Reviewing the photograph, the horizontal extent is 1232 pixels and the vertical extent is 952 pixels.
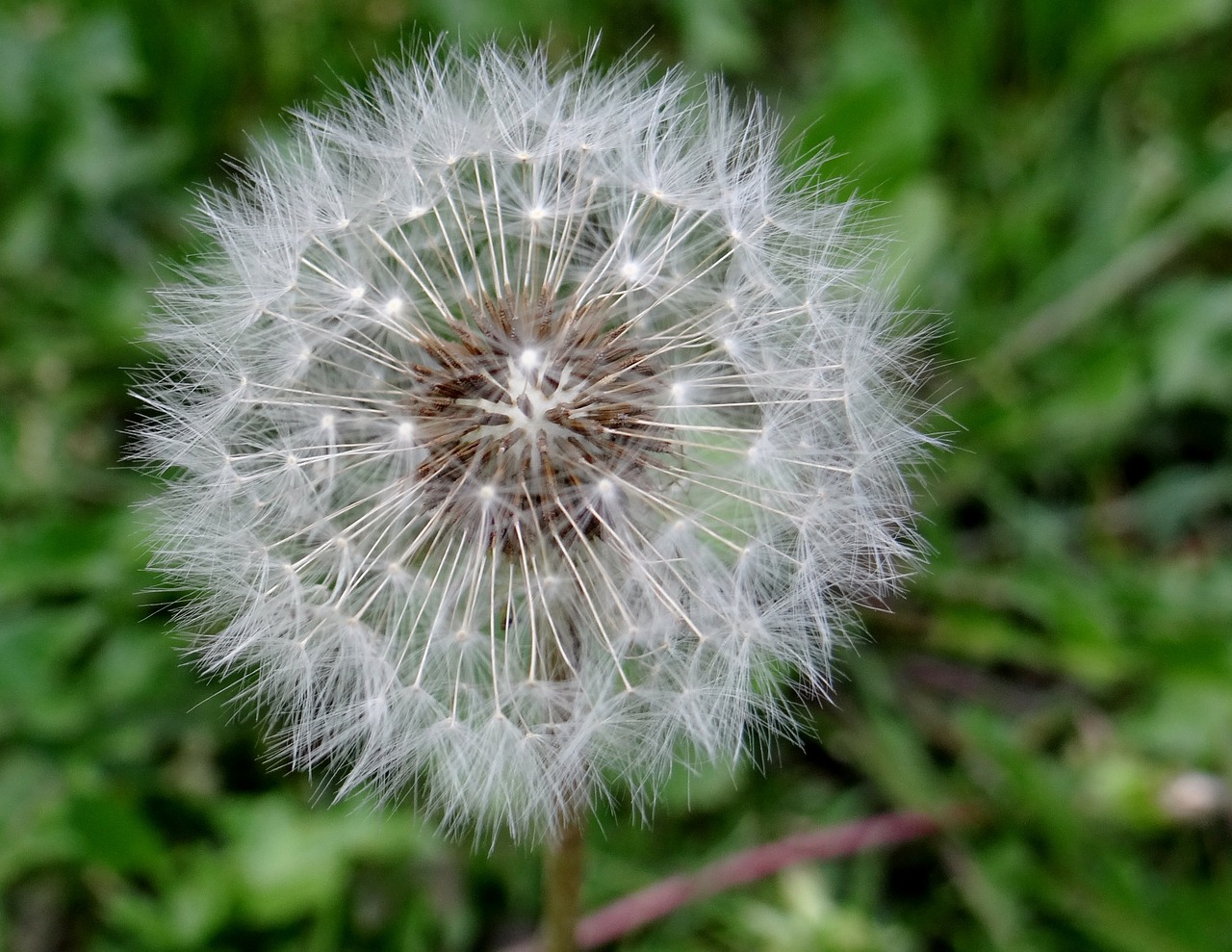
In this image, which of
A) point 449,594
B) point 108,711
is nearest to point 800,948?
point 449,594

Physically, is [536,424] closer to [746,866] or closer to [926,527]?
[746,866]

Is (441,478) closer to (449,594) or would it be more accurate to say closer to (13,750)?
(449,594)

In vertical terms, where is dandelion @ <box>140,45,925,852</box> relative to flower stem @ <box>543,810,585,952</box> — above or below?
above

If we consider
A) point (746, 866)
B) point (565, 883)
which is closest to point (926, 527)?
point (746, 866)

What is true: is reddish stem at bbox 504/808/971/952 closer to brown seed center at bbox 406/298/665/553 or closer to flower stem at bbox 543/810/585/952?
flower stem at bbox 543/810/585/952

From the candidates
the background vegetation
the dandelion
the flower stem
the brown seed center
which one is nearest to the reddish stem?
the background vegetation

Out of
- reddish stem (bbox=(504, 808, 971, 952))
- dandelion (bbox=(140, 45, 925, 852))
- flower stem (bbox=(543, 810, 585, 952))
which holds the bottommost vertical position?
flower stem (bbox=(543, 810, 585, 952))
